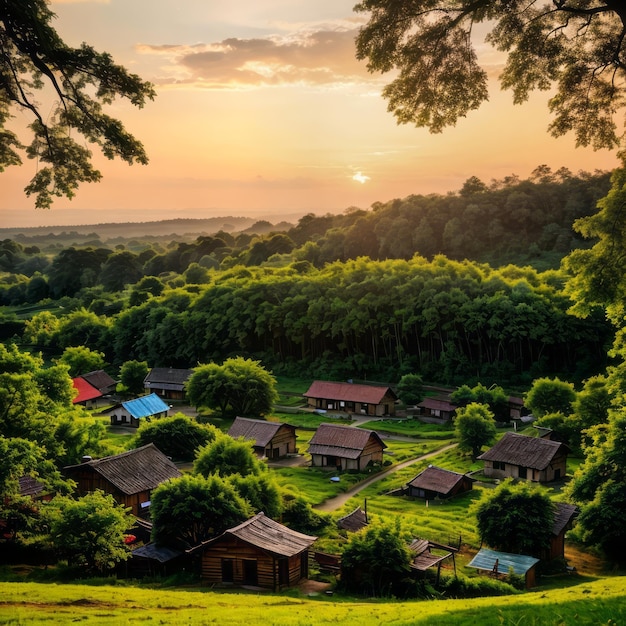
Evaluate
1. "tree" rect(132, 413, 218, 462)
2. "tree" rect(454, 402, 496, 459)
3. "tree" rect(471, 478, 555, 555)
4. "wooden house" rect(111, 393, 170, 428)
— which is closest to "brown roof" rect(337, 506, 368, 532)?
"tree" rect(471, 478, 555, 555)

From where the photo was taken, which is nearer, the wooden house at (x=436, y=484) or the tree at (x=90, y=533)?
the tree at (x=90, y=533)

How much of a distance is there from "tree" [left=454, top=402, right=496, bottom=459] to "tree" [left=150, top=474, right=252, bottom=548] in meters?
29.0

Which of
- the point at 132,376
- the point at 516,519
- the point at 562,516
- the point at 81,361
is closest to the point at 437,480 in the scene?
the point at 562,516

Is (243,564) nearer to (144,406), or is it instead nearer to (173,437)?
(173,437)

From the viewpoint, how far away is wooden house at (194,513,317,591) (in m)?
30.3

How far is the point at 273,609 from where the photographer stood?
2233 cm

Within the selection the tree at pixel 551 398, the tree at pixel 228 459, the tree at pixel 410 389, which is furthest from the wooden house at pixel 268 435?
the tree at pixel 551 398

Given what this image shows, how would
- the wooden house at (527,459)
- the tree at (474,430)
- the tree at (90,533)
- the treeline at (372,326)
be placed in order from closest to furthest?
the tree at (90,533) → the wooden house at (527,459) → the tree at (474,430) → the treeline at (372,326)

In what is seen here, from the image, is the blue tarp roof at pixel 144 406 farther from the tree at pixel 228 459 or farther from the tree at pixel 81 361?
the tree at pixel 228 459

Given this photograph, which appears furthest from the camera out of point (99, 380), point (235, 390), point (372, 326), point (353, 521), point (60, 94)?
point (372, 326)

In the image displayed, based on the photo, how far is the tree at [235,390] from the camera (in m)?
72.4

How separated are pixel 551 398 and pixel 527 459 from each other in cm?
1186

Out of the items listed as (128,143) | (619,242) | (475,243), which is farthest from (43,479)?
(475,243)

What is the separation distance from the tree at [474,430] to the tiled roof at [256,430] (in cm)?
1606
